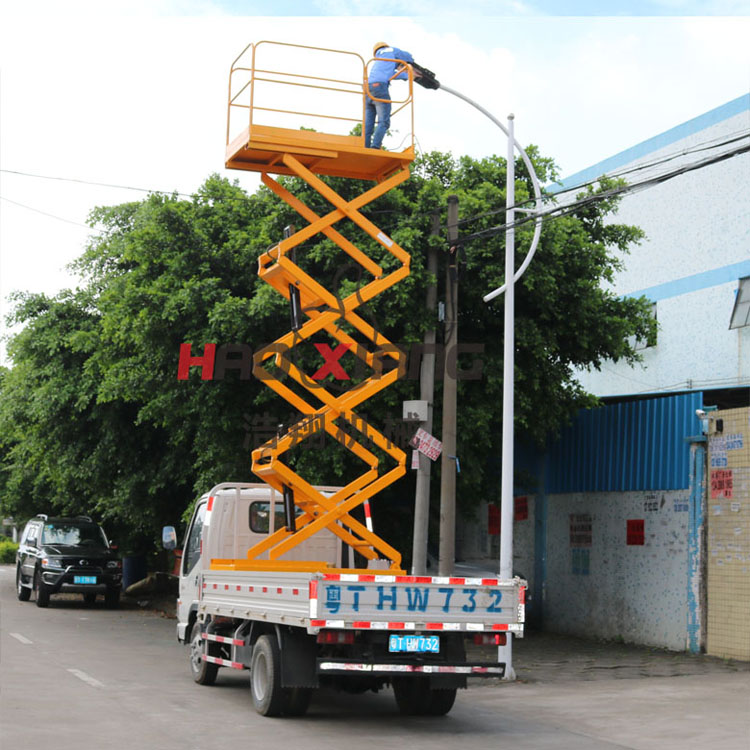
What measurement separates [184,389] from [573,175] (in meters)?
19.5

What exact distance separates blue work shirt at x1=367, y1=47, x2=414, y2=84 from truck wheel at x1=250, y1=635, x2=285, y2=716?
626 centimetres

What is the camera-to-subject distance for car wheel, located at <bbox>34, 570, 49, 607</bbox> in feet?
82.5

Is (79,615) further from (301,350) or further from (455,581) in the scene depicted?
(455,581)

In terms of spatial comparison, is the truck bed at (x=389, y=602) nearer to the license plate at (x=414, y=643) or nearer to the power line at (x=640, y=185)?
the license plate at (x=414, y=643)

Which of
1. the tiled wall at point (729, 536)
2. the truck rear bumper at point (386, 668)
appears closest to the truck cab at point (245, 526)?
the truck rear bumper at point (386, 668)

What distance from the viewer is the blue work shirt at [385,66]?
12.6m

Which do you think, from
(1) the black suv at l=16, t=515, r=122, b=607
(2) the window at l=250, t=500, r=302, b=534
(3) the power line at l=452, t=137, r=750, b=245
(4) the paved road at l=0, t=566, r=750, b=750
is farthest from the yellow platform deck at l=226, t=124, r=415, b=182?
(1) the black suv at l=16, t=515, r=122, b=607

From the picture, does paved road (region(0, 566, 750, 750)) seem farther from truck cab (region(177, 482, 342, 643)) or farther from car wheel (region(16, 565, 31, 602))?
car wheel (region(16, 565, 31, 602))

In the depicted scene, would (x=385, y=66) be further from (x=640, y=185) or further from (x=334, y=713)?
(x=334, y=713)

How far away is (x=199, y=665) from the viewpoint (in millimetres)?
12953

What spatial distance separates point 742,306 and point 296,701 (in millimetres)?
19549

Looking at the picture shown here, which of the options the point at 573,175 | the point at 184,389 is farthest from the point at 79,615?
the point at 573,175

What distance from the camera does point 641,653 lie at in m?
17.5

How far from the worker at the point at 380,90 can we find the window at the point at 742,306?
632 inches
